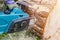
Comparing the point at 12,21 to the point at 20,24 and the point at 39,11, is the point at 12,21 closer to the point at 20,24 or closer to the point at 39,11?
the point at 20,24

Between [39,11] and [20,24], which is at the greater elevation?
[39,11]

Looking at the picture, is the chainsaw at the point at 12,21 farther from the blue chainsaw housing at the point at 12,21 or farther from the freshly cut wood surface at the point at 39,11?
the freshly cut wood surface at the point at 39,11

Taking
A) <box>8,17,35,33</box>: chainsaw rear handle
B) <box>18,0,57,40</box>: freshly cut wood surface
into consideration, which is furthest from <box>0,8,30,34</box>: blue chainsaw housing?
<box>18,0,57,40</box>: freshly cut wood surface

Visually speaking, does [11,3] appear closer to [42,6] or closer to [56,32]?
[42,6]

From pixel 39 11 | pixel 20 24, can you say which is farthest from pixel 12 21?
pixel 39 11

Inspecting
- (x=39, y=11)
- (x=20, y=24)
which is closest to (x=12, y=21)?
(x=20, y=24)

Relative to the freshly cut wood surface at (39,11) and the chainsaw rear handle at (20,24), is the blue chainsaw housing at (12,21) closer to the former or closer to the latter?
the chainsaw rear handle at (20,24)

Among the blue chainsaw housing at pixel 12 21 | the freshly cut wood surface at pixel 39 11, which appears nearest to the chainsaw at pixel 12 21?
the blue chainsaw housing at pixel 12 21

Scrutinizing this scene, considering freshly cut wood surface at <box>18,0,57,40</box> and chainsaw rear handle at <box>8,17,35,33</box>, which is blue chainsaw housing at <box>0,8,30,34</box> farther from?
freshly cut wood surface at <box>18,0,57,40</box>

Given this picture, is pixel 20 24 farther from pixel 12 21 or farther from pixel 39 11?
pixel 39 11

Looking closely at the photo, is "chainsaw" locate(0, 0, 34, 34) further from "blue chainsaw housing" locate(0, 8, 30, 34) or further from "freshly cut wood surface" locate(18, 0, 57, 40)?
"freshly cut wood surface" locate(18, 0, 57, 40)

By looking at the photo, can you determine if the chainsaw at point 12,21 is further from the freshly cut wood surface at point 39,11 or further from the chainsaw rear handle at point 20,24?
the freshly cut wood surface at point 39,11

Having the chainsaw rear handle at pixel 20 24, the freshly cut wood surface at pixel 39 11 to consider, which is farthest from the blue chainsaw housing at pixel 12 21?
the freshly cut wood surface at pixel 39 11

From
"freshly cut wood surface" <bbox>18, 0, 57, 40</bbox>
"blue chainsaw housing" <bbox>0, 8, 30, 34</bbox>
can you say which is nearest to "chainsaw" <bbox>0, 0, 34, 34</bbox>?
"blue chainsaw housing" <bbox>0, 8, 30, 34</bbox>
